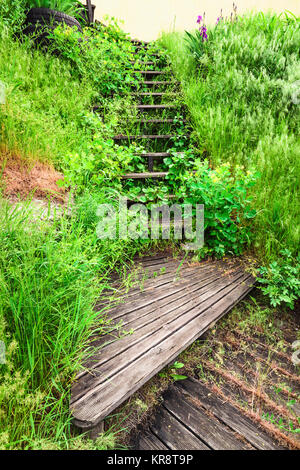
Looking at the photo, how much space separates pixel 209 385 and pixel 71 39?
17.1 feet

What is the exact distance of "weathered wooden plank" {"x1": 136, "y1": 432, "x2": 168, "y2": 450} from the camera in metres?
1.51

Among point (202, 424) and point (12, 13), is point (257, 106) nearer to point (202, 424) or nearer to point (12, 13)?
point (202, 424)

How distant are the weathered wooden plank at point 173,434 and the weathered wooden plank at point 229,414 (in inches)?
8.8

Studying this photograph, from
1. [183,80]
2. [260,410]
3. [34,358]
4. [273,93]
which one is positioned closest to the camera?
[34,358]

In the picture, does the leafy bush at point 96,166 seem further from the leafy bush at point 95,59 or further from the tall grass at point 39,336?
the leafy bush at point 95,59

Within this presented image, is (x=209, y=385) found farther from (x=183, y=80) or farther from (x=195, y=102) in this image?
(x=183, y=80)

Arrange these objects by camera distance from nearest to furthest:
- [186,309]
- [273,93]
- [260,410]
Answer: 1. [260,410]
2. [186,309]
3. [273,93]

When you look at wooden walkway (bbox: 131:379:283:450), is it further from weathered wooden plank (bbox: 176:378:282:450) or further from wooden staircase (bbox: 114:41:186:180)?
wooden staircase (bbox: 114:41:186:180)

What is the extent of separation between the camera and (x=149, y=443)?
1.54 metres

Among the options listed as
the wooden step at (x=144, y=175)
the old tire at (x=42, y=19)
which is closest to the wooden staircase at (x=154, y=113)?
the wooden step at (x=144, y=175)

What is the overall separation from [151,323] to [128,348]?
1.02ft

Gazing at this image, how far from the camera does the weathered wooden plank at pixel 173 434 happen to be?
5.00ft
